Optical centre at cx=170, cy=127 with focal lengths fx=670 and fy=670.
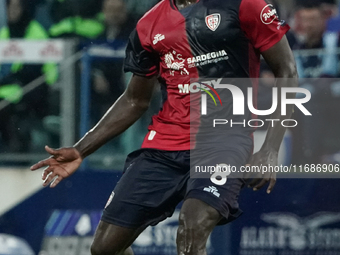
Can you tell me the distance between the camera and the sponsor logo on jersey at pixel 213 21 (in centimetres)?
374

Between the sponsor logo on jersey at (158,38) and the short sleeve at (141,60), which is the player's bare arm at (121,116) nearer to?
the short sleeve at (141,60)

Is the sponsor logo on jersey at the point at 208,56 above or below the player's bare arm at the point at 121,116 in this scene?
above

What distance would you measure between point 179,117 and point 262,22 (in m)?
0.74

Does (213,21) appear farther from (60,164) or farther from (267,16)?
(60,164)

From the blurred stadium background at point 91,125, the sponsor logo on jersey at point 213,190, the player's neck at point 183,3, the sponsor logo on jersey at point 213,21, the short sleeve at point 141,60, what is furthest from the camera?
the blurred stadium background at point 91,125

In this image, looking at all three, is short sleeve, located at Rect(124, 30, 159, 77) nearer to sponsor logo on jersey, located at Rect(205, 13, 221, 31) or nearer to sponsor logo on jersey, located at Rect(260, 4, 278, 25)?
sponsor logo on jersey, located at Rect(205, 13, 221, 31)

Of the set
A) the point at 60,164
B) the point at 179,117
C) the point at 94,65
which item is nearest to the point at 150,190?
the point at 179,117

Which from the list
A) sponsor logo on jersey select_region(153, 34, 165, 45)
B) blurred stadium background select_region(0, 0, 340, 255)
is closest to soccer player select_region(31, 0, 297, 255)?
sponsor logo on jersey select_region(153, 34, 165, 45)

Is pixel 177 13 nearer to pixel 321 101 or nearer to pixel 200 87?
pixel 200 87

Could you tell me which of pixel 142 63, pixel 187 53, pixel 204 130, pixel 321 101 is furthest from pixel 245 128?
pixel 321 101

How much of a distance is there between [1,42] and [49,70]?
46 centimetres

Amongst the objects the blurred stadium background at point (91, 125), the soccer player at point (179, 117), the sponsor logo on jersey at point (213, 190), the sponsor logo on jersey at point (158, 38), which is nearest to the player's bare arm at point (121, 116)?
the soccer player at point (179, 117)

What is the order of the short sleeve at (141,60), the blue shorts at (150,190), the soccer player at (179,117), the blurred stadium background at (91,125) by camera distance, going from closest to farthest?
the soccer player at (179,117), the blue shorts at (150,190), the short sleeve at (141,60), the blurred stadium background at (91,125)

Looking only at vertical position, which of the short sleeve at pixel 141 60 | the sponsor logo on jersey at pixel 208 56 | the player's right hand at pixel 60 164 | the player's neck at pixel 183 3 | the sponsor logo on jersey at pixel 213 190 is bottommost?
the sponsor logo on jersey at pixel 213 190
